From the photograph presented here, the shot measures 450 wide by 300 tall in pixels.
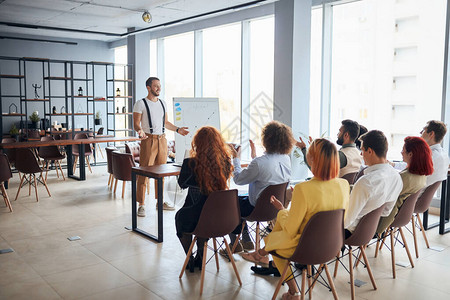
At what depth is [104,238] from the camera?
4879 millimetres

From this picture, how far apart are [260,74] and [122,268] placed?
622 cm

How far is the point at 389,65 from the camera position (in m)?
6.80

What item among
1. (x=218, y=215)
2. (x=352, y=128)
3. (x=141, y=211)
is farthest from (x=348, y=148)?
(x=141, y=211)

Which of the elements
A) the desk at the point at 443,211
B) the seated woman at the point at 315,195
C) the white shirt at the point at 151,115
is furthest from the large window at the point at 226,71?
the seated woman at the point at 315,195

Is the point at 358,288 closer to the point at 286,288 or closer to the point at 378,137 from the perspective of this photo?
the point at 286,288

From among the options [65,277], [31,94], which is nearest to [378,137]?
[65,277]

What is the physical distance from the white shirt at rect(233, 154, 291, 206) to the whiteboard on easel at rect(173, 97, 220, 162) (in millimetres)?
1748

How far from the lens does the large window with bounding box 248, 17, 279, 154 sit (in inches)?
357

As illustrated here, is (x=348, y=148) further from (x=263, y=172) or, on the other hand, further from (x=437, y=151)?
(x=263, y=172)

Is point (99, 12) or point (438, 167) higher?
point (99, 12)

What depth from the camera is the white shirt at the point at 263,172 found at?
12.7 feet

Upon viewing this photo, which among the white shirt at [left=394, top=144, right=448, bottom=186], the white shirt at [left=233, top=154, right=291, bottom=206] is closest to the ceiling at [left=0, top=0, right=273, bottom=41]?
the white shirt at [left=394, top=144, right=448, bottom=186]

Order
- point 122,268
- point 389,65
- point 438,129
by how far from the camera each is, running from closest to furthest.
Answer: point 122,268 → point 438,129 → point 389,65

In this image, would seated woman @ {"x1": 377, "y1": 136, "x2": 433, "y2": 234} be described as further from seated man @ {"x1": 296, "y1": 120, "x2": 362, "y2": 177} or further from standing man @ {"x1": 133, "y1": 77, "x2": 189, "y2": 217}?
standing man @ {"x1": 133, "y1": 77, "x2": 189, "y2": 217}
